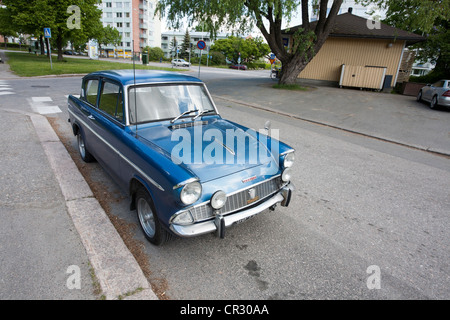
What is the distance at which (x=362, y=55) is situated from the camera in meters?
19.7

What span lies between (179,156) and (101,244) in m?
1.27

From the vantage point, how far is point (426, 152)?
7625 millimetres

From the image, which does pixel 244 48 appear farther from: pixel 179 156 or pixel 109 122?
pixel 179 156

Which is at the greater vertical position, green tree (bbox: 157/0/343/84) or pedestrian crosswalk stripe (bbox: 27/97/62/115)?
green tree (bbox: 157/0/343/84)

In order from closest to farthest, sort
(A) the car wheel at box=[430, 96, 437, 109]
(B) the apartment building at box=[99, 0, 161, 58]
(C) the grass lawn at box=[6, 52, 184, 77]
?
1. (A) the car wheel at box=[430, 96, 437, 109]
2. (C) the grass lawn at box=[6, 52, 184, 77]
3. (B) the apartment building at box=[99, 0, 161, 58]

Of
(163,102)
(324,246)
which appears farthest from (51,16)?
(324,246)

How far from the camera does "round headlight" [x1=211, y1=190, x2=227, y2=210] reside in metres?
2.60

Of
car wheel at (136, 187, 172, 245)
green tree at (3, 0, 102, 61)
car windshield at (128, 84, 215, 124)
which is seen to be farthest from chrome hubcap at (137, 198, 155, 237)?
green tree at (3, 0, 102, 61)

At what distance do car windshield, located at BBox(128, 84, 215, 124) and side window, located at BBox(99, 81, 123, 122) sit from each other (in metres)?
0.18

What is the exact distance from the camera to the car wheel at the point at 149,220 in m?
2.88

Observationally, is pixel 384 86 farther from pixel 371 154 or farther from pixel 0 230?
pixel 0 230

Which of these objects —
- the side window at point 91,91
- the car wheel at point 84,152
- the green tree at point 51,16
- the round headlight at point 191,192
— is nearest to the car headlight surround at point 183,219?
the round headlight at point 191,192

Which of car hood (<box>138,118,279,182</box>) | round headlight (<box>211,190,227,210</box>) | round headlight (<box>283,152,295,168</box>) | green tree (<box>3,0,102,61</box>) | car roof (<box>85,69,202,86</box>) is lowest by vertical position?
round headlight (<box>211,190,227,210</box>)

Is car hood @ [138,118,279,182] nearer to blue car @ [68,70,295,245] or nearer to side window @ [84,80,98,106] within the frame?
blue car @ [68,70,295,245]
